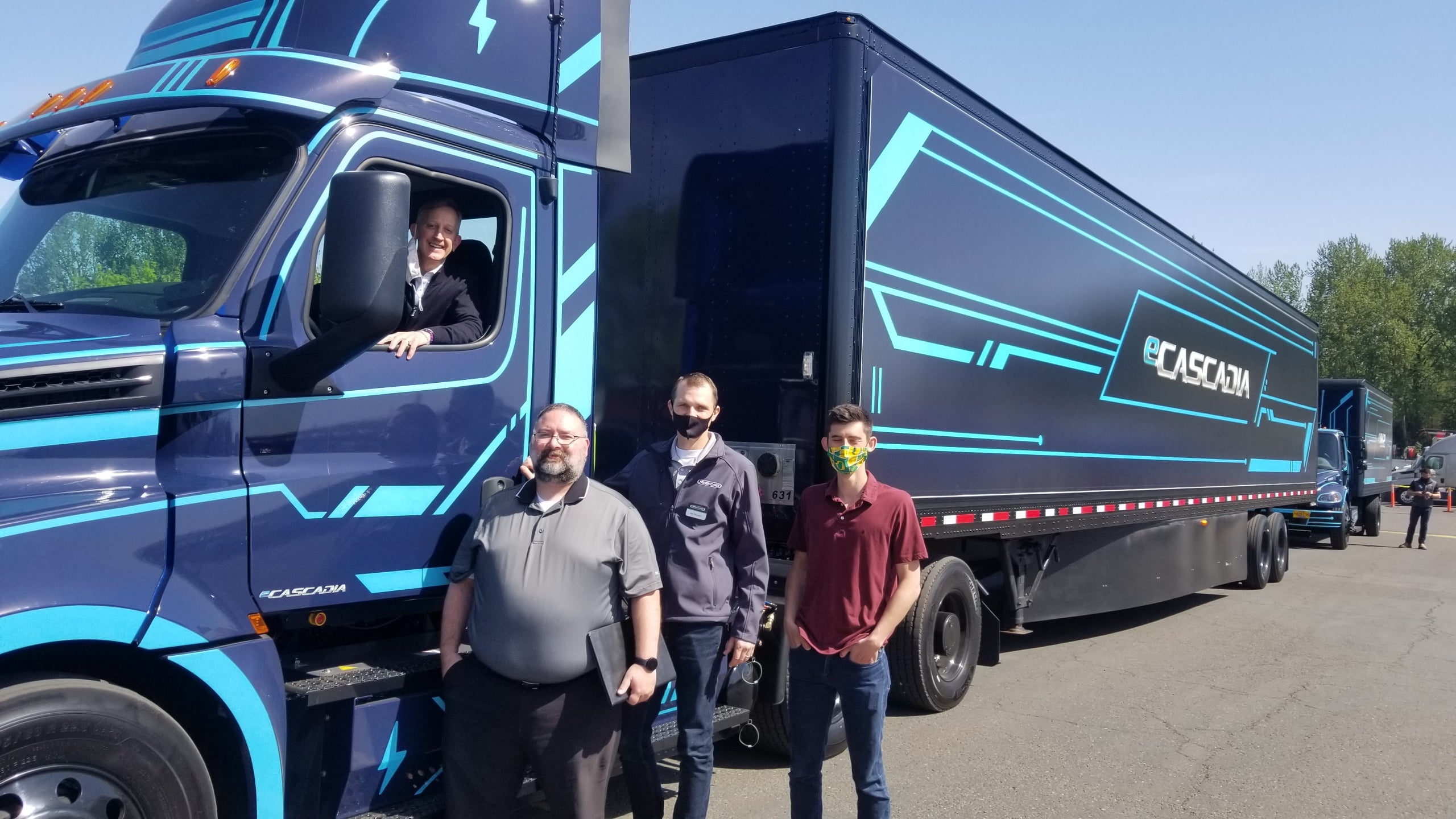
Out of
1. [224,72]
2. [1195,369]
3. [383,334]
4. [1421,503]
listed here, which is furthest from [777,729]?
[1421,503]

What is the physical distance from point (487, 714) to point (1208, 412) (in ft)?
31.2

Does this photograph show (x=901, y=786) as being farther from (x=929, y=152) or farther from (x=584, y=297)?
(x=929, y=152)

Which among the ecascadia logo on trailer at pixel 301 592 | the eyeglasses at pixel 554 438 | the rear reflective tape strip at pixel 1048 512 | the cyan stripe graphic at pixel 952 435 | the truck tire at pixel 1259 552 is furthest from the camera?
the truck tire at pixel 1259 552

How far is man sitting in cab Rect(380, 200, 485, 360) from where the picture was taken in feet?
11.8

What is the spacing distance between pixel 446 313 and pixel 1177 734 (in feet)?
16.6

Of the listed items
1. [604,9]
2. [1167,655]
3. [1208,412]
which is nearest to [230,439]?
[604,9]

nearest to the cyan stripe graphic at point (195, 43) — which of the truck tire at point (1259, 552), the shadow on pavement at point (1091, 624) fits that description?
the shadow on pavement at point (1091, 624)

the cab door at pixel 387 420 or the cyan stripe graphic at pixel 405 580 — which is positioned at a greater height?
the cab door at pixel 387 420

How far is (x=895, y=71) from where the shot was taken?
17.7 ft

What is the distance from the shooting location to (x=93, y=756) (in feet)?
8.53

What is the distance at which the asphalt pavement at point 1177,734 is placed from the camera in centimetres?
510

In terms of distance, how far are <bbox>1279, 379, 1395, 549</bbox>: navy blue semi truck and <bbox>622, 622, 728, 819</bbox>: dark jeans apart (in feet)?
61.5

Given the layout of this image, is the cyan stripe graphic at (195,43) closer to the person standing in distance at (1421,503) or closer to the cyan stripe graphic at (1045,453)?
the cyan stripe graphic at (1045,453)

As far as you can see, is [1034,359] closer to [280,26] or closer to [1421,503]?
[280,26]
